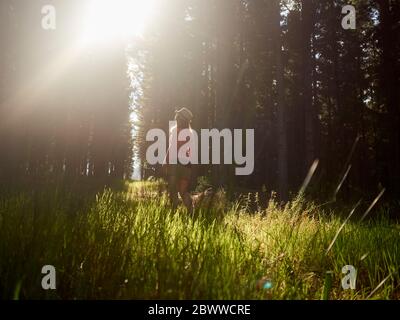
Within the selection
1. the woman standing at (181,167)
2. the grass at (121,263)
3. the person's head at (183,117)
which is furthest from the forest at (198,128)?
the person's head at (183,117)

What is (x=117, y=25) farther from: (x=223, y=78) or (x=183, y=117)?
(x=183, y=117)

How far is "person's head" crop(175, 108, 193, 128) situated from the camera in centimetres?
772

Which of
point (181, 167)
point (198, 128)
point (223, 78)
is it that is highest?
point (223, 78)

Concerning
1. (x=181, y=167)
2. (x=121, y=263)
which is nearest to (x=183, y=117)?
(x=181, y=167)

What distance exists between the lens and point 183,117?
7.72m

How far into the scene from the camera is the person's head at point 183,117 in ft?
25.3

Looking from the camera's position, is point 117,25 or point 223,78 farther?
point 117,25

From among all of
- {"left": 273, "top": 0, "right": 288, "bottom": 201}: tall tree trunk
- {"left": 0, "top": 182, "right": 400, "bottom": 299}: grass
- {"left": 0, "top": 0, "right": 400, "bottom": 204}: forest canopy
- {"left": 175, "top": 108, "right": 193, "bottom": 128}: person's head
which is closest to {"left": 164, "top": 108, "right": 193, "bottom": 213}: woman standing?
{"left": 175, "top": 108, "right": 193, "bottom": 128}: person's head

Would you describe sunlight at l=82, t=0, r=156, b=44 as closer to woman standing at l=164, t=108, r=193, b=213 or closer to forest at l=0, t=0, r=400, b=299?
forest at l=0, t=0, r=400, b=299

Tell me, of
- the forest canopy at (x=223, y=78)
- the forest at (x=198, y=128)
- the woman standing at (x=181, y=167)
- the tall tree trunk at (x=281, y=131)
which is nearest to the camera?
the forest at (x=198, y=128)

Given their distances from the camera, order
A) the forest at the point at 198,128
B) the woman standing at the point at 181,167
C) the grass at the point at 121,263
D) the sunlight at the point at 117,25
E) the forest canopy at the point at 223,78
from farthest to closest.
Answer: the sunlight at the point at 117,25, the forest canopy at the point at 223,78, the woman standing at the point at 181,167, the forest at the point at 198,128, the grass at the point at 121,263

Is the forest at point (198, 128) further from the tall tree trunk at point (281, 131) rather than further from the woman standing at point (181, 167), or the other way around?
the woman standing at point (181, 167)
